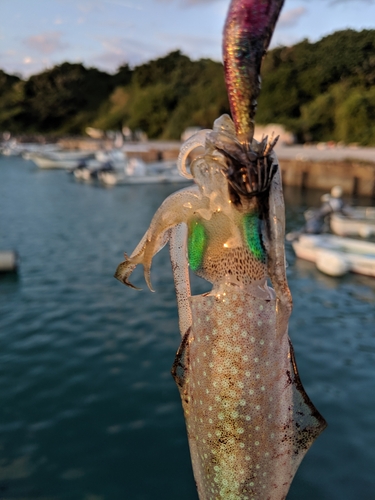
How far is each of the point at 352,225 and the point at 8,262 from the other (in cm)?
1187

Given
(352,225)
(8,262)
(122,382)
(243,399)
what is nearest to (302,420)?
(243,399)

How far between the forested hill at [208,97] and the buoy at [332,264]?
2453 centimetres

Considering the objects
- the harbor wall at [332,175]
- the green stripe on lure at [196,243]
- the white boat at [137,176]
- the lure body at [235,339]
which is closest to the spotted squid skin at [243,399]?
the lure body at [235,339]

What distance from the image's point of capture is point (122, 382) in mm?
7156

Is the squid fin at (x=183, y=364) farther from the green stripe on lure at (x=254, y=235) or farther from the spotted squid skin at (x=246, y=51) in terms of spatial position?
the spotted squid skin at (x=246, y=51)

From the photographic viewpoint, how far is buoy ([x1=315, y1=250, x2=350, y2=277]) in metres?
12.2

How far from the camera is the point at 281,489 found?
292 cm

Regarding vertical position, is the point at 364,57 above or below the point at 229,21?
above

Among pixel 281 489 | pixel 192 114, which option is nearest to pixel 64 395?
pixel 281 489

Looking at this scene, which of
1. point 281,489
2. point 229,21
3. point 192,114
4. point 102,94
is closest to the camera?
point 229,21

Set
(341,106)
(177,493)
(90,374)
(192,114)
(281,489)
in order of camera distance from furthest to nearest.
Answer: (192,114), (341,106), (90,374), (177,493), (281,489)

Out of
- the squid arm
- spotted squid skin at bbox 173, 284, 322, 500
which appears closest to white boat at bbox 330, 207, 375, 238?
spotted squid skin at bbox 173, 284, 322, 500

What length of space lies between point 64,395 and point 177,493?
8.60 feet

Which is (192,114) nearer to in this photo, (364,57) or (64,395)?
(364,57)
